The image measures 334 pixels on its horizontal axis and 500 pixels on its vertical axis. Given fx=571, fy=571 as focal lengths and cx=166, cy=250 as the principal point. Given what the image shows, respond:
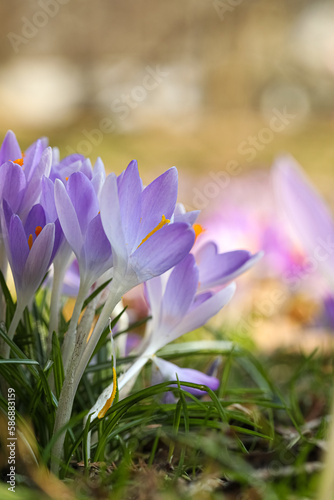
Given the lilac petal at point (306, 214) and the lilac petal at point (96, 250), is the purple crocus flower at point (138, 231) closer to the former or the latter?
the lilac petal at point (96, 250)

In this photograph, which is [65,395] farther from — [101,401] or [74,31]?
[74,31]

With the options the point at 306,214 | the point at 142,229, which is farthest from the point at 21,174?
the point at 306,214

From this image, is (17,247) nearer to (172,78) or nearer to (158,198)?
(158,198)

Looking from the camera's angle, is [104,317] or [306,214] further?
[104,317]

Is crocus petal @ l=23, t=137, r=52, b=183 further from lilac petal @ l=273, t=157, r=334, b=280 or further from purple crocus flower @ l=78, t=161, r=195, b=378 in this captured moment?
lilac petal @ l=273, t=157, r=334, b=280

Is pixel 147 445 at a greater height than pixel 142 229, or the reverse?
pixel 142 229

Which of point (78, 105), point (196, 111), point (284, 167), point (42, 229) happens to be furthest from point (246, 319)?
point (78, 105)
